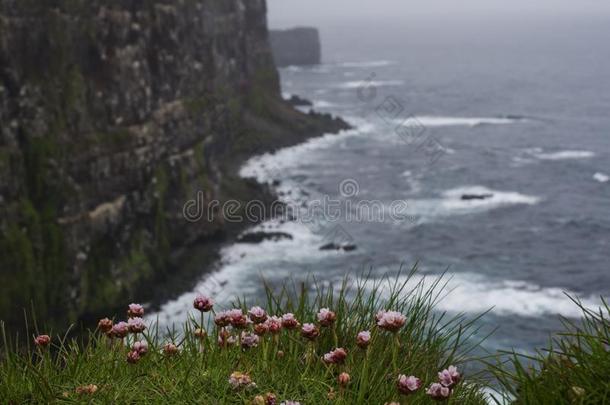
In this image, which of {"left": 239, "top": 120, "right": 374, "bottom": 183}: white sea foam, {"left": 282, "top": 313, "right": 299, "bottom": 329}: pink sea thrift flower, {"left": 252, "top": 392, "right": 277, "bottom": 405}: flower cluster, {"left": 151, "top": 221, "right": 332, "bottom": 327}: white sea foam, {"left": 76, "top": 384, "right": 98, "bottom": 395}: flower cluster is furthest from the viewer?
{"left": 239, "top": 120, "right": 374, "bottom": 183}: white sea foam

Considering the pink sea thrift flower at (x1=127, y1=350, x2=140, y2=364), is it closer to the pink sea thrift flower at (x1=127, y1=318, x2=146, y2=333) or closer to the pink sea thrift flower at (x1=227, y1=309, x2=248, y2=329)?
the pink sea thrift flower at (x1=127, y1=318, x2=146, y2=333)

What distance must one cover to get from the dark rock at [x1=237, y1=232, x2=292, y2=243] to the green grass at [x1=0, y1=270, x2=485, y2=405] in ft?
193

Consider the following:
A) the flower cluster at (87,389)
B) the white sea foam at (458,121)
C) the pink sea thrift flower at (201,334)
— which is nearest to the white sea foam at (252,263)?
the pink sea thrift flower at (201,334)

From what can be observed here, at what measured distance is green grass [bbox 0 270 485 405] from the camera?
278 inches

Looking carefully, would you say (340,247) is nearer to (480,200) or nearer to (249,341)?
(480,200)

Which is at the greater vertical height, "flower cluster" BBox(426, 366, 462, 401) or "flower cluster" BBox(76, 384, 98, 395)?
"flower cluster" BBox(426, 366, 462, 401)

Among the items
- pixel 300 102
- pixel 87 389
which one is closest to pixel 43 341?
pixel 87 389

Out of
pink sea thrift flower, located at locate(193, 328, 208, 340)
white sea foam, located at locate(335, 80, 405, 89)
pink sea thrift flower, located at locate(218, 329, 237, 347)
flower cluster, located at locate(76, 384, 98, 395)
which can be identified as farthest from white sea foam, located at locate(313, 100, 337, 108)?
flower cluster, located at locate(76, 384, 98, 395)

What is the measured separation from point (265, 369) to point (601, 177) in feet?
308

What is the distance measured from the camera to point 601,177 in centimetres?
9400

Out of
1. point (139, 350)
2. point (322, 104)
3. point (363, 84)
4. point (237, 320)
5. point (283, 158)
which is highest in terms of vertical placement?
point (237, 320)

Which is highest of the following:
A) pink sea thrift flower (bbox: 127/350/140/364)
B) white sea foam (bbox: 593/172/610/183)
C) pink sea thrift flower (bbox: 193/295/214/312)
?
pink sea thrift flower (bbox: 193/295/214/312)

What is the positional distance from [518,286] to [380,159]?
4537 cm

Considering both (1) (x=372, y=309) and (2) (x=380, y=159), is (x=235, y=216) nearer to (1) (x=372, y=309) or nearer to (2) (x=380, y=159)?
(2) (x=380, y=159)
